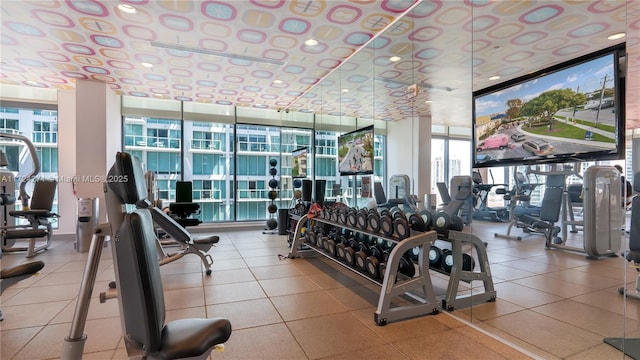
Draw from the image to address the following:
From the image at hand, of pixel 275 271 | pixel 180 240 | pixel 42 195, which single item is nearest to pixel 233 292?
pixel 275 271

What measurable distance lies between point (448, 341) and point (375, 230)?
4.01ft

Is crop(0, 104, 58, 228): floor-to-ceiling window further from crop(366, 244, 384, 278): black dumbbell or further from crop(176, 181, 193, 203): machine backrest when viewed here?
crop(366, 244, 384, 278): black dumbbell

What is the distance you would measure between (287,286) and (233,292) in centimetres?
62

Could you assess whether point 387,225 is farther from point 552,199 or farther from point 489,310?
point 552,199

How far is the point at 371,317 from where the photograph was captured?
2.80 metres

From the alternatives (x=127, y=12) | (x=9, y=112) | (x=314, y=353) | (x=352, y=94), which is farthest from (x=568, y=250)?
(x=9, y=112)

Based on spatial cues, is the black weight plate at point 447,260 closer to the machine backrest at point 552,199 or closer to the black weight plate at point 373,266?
the black weight plate at point 373,266

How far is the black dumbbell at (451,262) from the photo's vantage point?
117 inches

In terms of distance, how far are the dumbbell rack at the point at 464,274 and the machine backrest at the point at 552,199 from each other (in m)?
0.68

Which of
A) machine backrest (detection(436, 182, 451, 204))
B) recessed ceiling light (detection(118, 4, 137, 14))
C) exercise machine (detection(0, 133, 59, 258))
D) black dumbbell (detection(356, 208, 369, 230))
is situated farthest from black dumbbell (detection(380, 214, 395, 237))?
exercise machine (detection(0, 133, 59, 258))

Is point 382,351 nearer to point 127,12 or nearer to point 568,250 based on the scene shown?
point 568,250

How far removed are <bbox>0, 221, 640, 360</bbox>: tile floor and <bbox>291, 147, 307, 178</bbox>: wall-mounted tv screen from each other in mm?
3893

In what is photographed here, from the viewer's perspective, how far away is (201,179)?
8.27 m

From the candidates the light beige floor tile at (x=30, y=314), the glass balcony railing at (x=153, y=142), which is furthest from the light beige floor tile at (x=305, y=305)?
the glass balcony railing at (x=153, y=142)
